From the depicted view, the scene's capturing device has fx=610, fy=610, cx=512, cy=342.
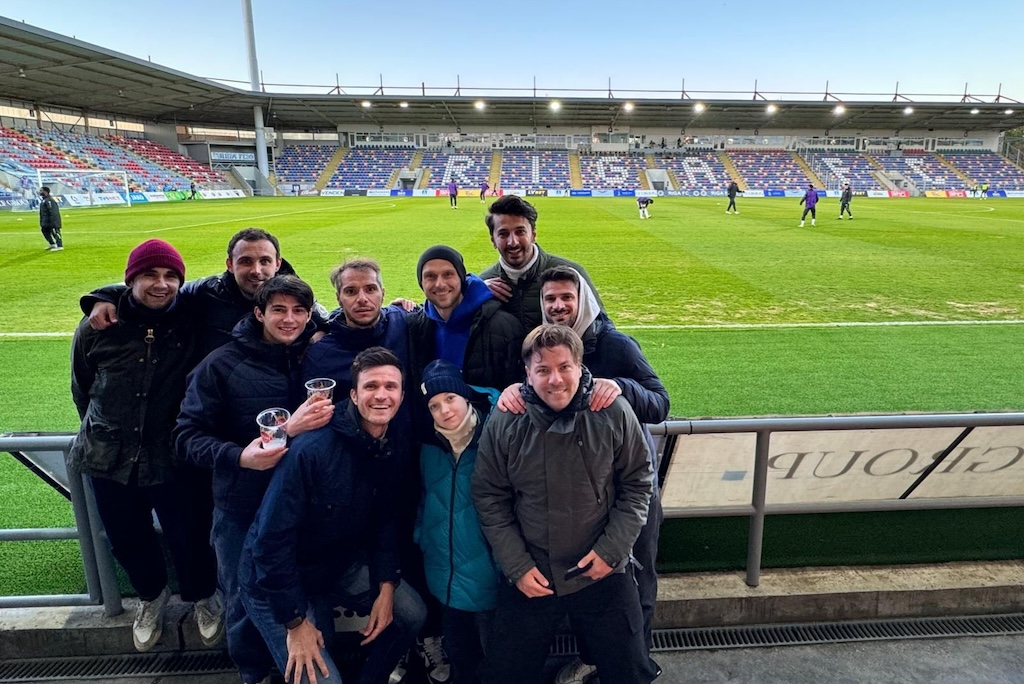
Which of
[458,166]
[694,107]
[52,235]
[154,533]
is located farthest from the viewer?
[458,166]

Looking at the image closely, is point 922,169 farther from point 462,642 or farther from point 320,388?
point 320,388

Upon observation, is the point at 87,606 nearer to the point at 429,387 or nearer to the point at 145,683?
the point at 145,683

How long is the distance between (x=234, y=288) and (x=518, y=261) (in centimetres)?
147

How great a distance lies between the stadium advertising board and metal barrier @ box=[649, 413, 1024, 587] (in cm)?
6

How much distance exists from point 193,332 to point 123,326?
284 mm

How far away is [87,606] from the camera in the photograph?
2.96m

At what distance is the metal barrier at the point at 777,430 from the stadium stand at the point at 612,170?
55628 mm

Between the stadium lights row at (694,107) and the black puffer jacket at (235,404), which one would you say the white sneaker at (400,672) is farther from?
the stadium lights row at (694,107)

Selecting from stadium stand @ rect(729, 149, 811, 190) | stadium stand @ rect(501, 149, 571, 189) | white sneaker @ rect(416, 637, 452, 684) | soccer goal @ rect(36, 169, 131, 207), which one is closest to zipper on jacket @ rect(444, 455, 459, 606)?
white sneaker @ rect(416, 637, 452, 684)

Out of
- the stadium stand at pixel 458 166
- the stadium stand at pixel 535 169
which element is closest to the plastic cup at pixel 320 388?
the stadium stand at pixel 458 166

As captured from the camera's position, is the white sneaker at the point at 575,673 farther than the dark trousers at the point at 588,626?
Yes

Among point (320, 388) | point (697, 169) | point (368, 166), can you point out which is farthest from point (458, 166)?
point (320, 388)

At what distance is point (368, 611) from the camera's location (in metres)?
2.58

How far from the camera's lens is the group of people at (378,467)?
2.31 metres
